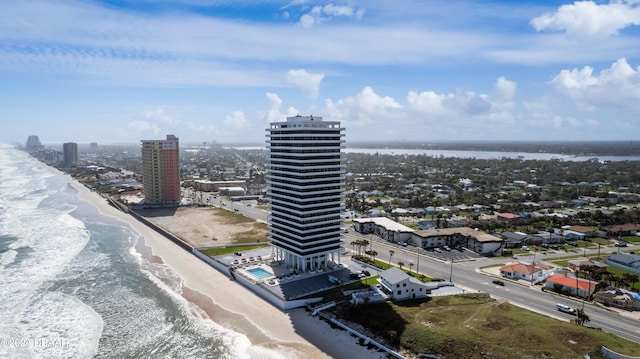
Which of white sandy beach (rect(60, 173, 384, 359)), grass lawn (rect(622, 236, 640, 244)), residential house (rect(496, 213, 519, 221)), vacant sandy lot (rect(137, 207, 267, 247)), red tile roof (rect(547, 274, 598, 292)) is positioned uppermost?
residential house (rect(496, 213, 519, 221))

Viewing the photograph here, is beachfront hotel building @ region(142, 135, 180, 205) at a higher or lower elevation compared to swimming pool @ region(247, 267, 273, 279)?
higher

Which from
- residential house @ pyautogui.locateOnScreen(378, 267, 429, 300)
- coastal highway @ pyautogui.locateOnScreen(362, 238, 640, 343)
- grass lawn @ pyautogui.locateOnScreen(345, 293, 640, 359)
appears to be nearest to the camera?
grass lawn @ pyautogui.locateOnScreen(345, 293, 640, 359)

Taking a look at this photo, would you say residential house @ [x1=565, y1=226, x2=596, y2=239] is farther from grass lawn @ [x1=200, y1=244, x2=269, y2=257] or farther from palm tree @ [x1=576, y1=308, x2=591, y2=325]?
grass lawn @ [x1=200, y1=244, x2=269, y2=257]

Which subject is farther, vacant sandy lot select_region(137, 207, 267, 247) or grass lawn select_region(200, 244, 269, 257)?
vacant sandy lot select_region(137, 207, 267, 247)

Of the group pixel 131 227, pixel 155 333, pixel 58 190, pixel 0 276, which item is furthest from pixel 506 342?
pixel 58 190

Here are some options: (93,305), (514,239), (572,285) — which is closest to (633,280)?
(572,285)

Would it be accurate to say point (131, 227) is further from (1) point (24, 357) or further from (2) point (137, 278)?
(1) point (24, 357)

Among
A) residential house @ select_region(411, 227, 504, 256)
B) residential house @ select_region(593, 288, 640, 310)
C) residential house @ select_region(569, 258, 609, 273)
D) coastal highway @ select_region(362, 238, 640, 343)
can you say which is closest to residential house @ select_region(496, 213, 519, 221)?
residential house @ select_region(411, 227, 504, 256)

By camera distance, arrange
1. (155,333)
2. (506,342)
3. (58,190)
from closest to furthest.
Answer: (506,342), (155,333), (58,190)
